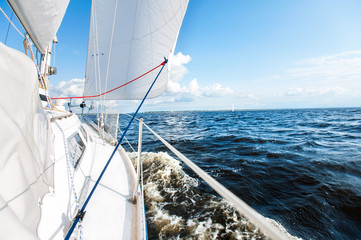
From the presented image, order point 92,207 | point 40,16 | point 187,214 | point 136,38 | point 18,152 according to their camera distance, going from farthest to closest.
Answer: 1. point 136,38
2. point 187,214
3. point 40,16
4. point 92,207
5. point 18,152

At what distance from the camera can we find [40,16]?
220 centimetres

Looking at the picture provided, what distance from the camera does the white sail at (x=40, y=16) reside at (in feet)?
6.51

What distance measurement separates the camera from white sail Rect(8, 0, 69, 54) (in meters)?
1.98

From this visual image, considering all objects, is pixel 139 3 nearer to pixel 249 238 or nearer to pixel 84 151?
pixel 84 151

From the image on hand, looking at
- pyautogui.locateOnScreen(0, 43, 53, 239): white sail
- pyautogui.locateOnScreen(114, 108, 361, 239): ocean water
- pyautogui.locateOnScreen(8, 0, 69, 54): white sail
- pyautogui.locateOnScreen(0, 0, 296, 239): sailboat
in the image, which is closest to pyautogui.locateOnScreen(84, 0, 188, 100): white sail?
pyautogui.locateOnScreen(0, 0, 296, 239): sailboat

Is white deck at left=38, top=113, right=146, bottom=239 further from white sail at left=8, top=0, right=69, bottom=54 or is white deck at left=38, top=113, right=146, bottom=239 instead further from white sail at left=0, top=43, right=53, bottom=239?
white sail at left=8, top=0, right=69, bottom=54

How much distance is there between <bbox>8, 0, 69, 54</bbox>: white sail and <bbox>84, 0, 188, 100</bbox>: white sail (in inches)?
70.3

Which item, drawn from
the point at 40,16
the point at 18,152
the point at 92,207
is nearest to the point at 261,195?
the point at 92,207

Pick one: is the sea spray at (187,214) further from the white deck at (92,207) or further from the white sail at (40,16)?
the white sail at (40,16)

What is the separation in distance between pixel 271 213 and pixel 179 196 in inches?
70.2

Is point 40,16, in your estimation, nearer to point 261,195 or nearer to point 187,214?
point 187,214

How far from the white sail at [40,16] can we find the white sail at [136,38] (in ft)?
5.86

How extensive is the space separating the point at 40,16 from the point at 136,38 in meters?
3.14

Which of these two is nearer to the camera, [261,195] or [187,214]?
[187,214]
